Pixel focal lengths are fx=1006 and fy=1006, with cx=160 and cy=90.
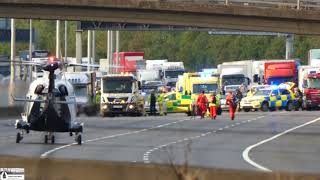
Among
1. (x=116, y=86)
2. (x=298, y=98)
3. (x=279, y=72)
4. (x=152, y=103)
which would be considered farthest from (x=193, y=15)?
(x=279, y=72)

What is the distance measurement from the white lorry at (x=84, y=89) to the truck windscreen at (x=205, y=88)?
7.02 m

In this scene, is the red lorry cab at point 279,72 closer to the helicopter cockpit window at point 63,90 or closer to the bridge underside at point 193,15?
the bridge underside at point 193,15

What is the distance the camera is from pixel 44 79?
1353 inches

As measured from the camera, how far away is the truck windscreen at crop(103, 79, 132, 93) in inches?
2393

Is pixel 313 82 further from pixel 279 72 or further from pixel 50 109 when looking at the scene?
pixel 50 109

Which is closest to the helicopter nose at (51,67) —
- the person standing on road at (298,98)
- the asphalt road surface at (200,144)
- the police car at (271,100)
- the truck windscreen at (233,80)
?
the asphalt road surface at (200,144)

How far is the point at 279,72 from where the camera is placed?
79875 mm

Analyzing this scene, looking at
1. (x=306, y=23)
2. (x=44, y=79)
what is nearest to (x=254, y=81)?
(x=306, y=23)

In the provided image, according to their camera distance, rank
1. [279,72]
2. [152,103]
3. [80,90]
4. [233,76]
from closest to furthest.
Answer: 1. [80,90]
2. [152,103]
3. [233,76]
4. [279,72]

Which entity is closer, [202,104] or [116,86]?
Result: [202,104]

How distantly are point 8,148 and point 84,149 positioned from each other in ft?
7.55

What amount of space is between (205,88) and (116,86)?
→ 20.4 feet

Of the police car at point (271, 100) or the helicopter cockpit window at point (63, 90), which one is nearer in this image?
the helicopter cockpit window at point (63, 90)

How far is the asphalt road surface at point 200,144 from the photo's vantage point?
2562 cm
